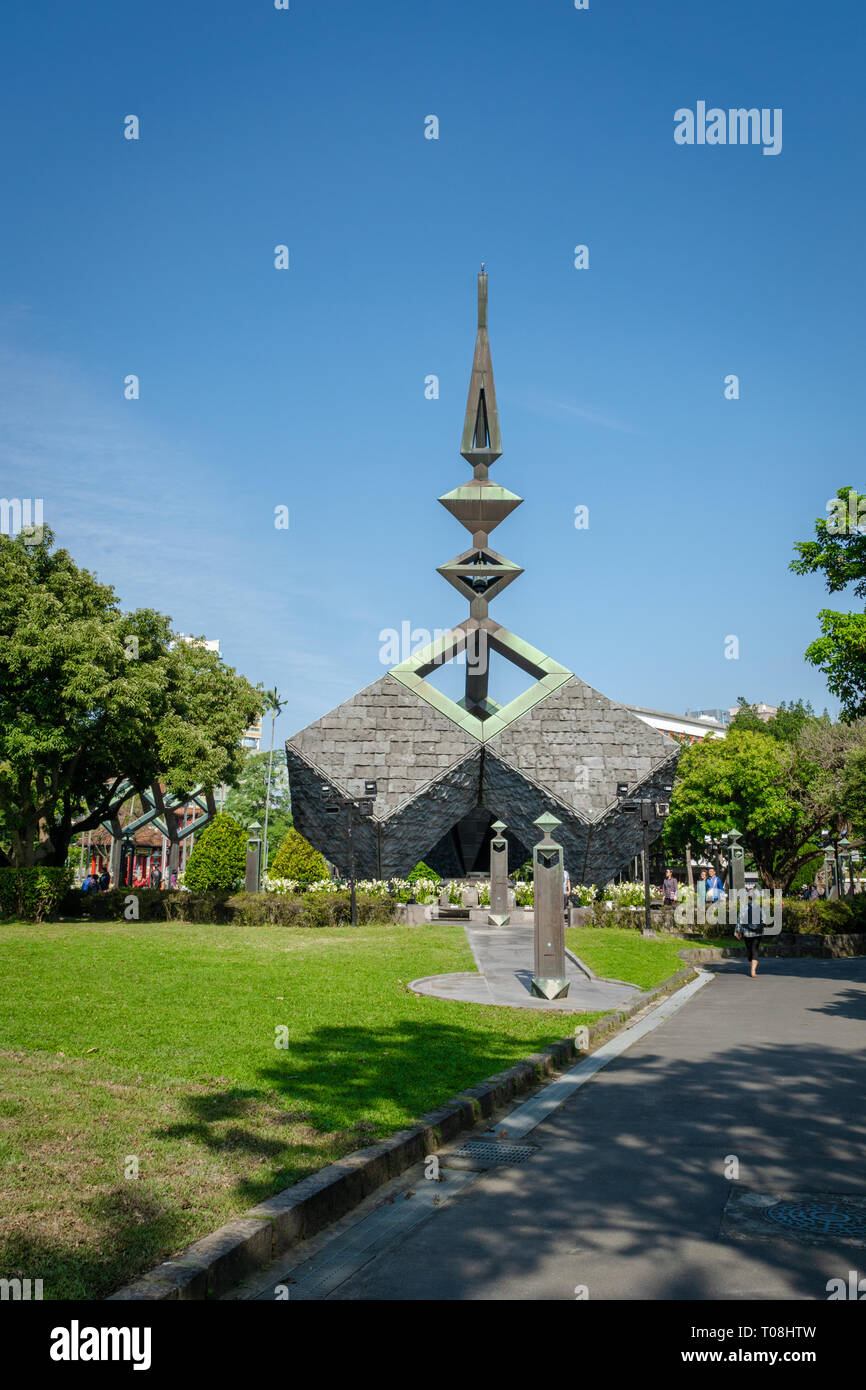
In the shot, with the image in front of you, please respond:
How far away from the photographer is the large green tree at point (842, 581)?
17.7 metres

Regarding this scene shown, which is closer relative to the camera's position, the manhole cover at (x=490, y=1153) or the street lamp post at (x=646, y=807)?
the manhole cover at (x=490, y=1153)

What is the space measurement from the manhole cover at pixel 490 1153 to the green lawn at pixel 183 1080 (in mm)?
412

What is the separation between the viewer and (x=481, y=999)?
1307 cm

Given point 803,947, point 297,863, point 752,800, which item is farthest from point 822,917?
point 752,800

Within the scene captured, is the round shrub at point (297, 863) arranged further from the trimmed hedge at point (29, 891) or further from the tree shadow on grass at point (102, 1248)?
the tree shadow on grass at point (102, 1248)

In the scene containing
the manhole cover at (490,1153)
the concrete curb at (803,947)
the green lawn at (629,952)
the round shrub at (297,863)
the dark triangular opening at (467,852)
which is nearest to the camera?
the manhole cover at (490,1153)

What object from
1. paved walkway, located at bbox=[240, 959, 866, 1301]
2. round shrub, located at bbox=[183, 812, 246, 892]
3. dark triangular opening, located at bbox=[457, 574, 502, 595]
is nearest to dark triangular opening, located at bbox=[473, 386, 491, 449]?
dark triangular opening, located at bbox=[457, 574, 502, 595]

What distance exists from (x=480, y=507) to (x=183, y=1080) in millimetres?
26222

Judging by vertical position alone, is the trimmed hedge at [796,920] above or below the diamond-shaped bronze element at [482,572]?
below

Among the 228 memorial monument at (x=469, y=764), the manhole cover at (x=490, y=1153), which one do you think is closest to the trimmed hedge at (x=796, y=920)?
the 228 memorial monument at (x=469, y=764)

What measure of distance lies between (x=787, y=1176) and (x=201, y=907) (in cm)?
2086

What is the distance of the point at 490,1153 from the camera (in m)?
6.53

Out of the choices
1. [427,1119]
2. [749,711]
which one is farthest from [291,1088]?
[749,711]
